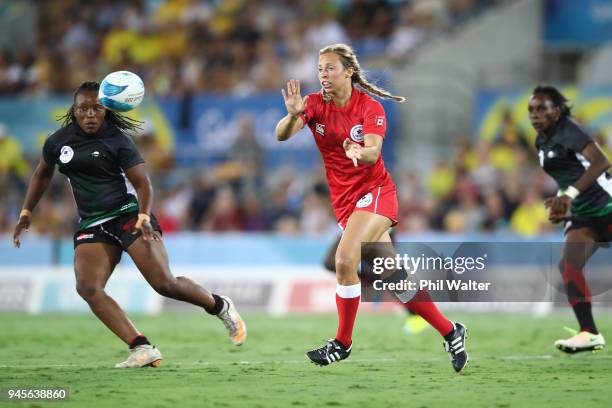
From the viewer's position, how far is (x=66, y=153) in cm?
937

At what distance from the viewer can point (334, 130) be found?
29.5 feet

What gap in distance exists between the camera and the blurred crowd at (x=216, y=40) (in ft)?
71.8

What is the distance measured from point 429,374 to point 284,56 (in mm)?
14058

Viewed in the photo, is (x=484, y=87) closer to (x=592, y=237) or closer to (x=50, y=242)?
(x=50, y=242)

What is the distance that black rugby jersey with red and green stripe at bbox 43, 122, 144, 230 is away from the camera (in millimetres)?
9352

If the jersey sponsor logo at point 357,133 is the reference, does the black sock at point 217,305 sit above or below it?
below

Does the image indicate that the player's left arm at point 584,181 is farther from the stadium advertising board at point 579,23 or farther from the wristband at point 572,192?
the stadium advertising board at point 579,23

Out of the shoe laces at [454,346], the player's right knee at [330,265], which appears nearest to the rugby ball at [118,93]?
the player's right knee at [330,265]

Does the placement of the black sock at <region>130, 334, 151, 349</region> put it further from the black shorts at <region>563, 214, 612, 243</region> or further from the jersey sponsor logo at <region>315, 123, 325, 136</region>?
the black shorts at <region>563, 214, 612, 243</region>

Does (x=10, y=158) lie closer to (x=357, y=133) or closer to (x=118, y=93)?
(x=118, y=93)

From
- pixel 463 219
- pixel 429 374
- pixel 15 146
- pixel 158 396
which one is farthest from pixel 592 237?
pixel 15 146

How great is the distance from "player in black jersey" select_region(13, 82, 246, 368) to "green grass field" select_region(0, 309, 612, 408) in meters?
0.50

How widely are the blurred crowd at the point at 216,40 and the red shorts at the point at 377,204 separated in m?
11.8

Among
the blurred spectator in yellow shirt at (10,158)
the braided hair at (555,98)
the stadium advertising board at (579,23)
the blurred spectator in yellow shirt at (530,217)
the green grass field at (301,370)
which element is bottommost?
the green grass field at (301,370)
